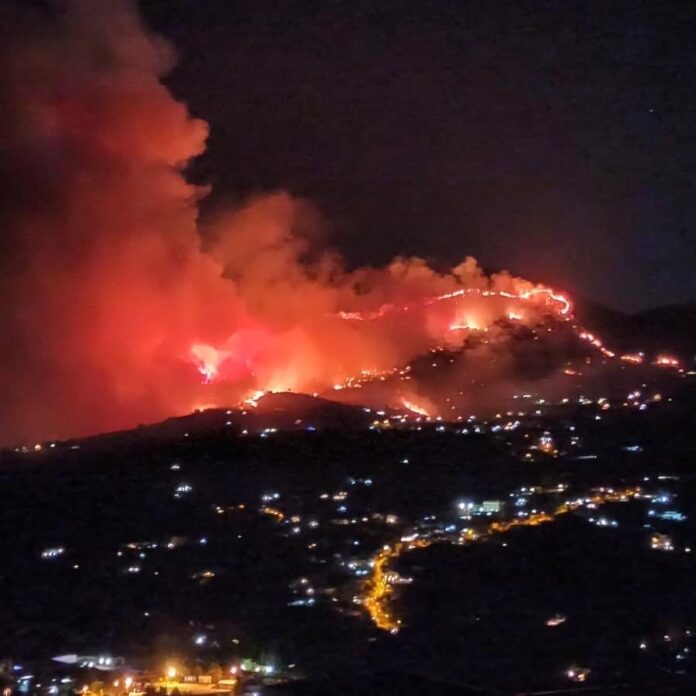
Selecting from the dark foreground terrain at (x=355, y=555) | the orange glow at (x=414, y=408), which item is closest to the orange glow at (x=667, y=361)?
the orange glow at (x=414, y=408)

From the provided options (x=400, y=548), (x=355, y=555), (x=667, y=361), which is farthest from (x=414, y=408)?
(x=355, y=555)

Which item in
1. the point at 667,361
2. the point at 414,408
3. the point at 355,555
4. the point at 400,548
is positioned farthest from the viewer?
the point at 667,361

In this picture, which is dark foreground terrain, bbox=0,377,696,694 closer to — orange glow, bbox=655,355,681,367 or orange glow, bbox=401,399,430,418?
orange glow, bbox=401,399,430,418

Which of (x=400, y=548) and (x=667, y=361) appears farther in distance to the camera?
(x=667, y=361)

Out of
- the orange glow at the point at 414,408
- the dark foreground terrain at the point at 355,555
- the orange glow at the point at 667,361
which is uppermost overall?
the orange glow at the point at 667,361

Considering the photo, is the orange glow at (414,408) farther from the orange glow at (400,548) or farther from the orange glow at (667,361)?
the orange glow at (400,548)

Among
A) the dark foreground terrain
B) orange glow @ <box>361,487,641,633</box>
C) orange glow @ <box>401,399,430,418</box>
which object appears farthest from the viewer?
orange glow @ <box>401,399,430,418</box>

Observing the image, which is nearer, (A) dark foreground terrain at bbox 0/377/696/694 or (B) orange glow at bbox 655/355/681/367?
(A) dark foreground terrain at bbox 0/377/696/694

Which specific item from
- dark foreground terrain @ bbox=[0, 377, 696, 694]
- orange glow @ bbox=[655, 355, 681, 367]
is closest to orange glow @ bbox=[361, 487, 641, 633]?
dark foreground terrain @ bbox=[0, 377, 696, 694]

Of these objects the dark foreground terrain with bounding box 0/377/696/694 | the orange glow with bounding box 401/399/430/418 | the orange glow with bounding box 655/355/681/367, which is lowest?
the dark foreground terrain with bounding box 0/377/696/694

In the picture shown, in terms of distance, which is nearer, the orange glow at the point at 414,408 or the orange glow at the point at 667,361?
the orange glow at the point at 414,408

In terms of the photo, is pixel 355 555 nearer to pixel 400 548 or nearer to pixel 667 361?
pixel 400 548

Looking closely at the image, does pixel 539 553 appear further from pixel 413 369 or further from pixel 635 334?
pixel 635 334

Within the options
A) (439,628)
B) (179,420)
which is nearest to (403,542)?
(439,628)
